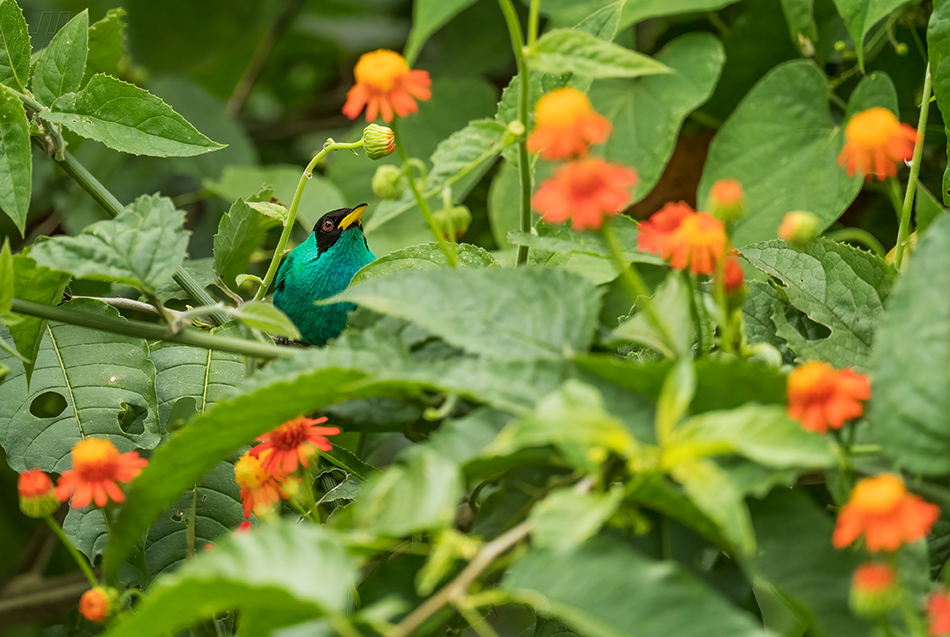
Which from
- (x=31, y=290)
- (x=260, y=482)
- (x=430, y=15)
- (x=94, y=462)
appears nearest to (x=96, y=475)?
(x=94, y=462)

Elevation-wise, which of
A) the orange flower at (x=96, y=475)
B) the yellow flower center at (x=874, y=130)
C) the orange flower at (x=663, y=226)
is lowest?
the orange flower at (x=96, y=475)

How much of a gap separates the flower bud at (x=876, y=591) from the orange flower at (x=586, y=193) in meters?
0.26

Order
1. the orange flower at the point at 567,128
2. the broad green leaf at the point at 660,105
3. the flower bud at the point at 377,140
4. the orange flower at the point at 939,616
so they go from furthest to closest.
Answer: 1. the broad green leaf at the point at 660,105
2. the flower bud at the point at 377,140
3. the orange flower at the point at 567,128
4. the orange flower at the point at 939,616

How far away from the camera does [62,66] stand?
95 cm

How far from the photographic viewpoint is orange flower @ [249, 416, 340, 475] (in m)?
0.72

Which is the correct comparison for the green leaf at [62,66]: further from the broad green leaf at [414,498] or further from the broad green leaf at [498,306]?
the broad green leaf at [414,498]

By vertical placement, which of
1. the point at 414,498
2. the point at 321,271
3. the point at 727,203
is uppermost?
the point at 727,203

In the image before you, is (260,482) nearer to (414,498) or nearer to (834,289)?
(414,498)

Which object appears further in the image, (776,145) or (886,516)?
(776,145)

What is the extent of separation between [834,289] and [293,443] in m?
0.51

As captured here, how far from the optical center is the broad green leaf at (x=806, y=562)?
1.71 feet

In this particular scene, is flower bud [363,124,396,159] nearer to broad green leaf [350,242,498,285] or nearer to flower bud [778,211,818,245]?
broad green leaf [350,242,498,285]

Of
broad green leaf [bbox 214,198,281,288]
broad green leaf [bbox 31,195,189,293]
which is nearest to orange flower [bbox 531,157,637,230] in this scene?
broad green leaf [bbox 31,195,189,293]

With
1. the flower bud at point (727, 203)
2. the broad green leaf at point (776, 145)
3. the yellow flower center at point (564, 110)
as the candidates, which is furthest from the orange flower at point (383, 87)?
the broad green leaf at point (776, 145)
